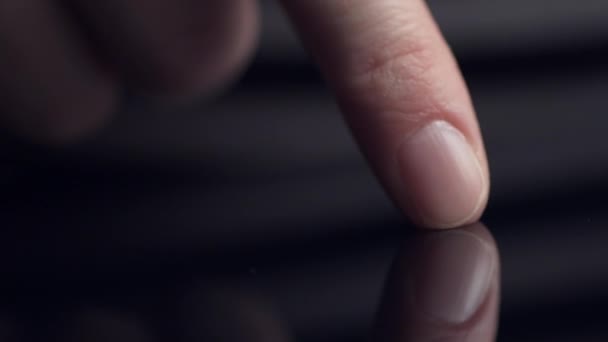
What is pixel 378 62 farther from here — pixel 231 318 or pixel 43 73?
pixel 43 73

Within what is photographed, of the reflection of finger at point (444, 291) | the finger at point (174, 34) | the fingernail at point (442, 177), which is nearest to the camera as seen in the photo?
the reflection of finger at point (444, 291)

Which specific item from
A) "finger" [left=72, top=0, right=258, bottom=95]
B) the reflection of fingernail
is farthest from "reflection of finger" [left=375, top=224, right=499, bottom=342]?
"finger" [left=72, top=0, right=258, bottom=95]

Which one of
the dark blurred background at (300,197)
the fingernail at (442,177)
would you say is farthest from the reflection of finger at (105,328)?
the fingernail at (442,177)

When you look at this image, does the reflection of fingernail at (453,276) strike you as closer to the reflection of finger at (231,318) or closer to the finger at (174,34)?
the reflection of finger at (231,318)

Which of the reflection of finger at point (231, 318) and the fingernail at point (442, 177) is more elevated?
the reflection of finger at point (231, 318)

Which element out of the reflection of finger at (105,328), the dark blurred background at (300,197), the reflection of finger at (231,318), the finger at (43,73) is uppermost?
the finger at (43,73)

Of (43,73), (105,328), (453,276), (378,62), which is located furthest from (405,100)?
Answer: (43,73)
